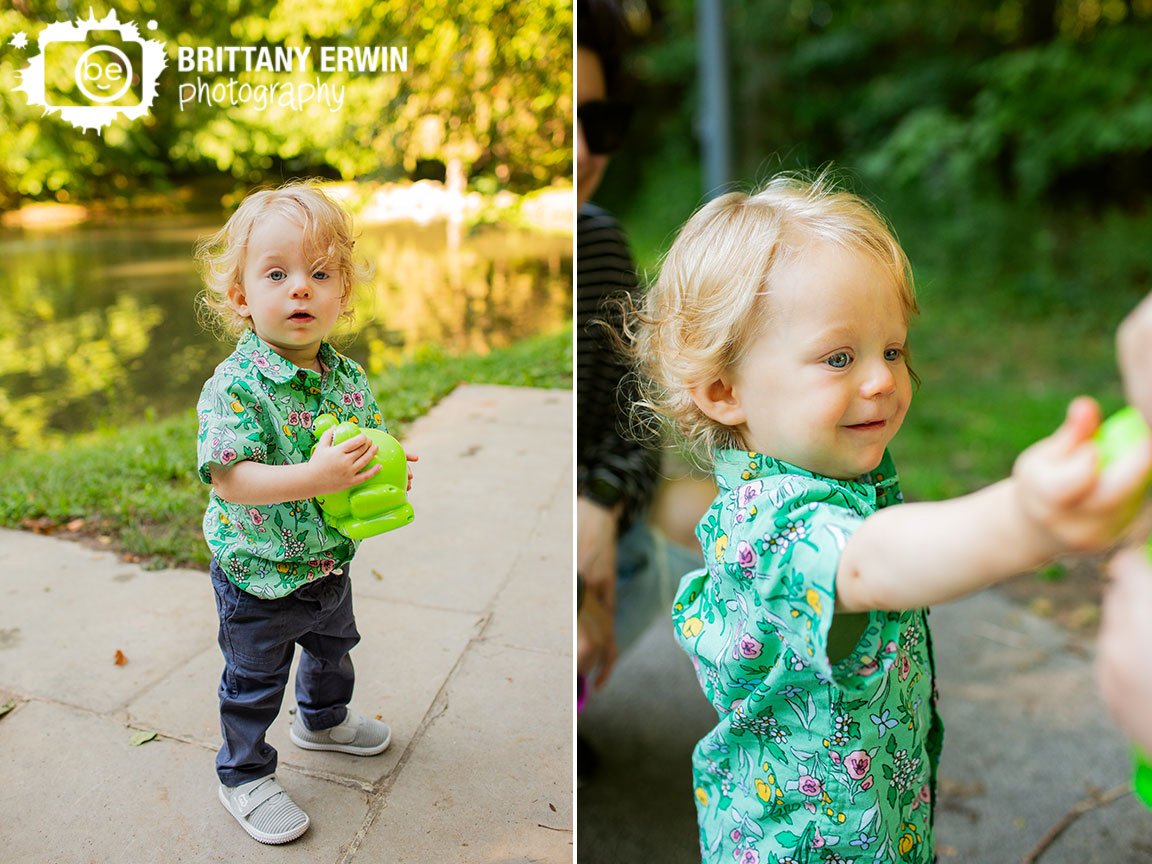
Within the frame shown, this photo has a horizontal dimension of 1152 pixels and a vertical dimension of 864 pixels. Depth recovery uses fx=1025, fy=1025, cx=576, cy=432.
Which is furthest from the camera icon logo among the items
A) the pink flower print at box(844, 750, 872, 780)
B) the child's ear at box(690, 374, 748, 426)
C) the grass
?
the pink flower print at box(844, 750, 872, 780)

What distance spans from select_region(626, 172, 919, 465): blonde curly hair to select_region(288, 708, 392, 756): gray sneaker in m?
0.57

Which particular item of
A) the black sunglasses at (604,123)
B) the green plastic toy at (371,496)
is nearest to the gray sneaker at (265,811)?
the green plastic toy at (371,496)

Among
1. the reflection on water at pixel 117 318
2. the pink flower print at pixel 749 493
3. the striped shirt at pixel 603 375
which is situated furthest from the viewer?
the striped shirt at pixel 603 375

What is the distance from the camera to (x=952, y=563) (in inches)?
29.6

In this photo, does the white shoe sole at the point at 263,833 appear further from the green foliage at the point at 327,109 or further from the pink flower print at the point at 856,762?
the green foliage at the point at 327,109

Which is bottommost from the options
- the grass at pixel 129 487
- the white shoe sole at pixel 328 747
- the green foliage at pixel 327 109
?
the white shoe sole at pixel 328 747

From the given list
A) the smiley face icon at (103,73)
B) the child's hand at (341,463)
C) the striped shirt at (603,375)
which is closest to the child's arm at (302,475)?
the child's hand at (341,463)

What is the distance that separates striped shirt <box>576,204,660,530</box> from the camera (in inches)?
72.2

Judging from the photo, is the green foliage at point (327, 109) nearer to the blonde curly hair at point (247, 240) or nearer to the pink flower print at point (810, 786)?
the blonde curly hair at point (247, 240)

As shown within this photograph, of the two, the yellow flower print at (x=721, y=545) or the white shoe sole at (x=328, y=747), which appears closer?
the yellow flower print at (x=721, y=545)

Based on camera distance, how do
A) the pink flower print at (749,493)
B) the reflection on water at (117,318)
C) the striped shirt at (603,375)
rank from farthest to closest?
the striped shirt at (603,375)
the reflection on water at (117,318)
the pink flower print at (749,493)

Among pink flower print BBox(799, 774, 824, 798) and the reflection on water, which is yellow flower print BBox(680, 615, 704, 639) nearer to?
pink flower print BBox(799, 774, 824, 798)

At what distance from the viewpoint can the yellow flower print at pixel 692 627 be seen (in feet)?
3.74

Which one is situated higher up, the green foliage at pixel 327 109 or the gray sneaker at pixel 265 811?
the green foliage at pixel 327 109
